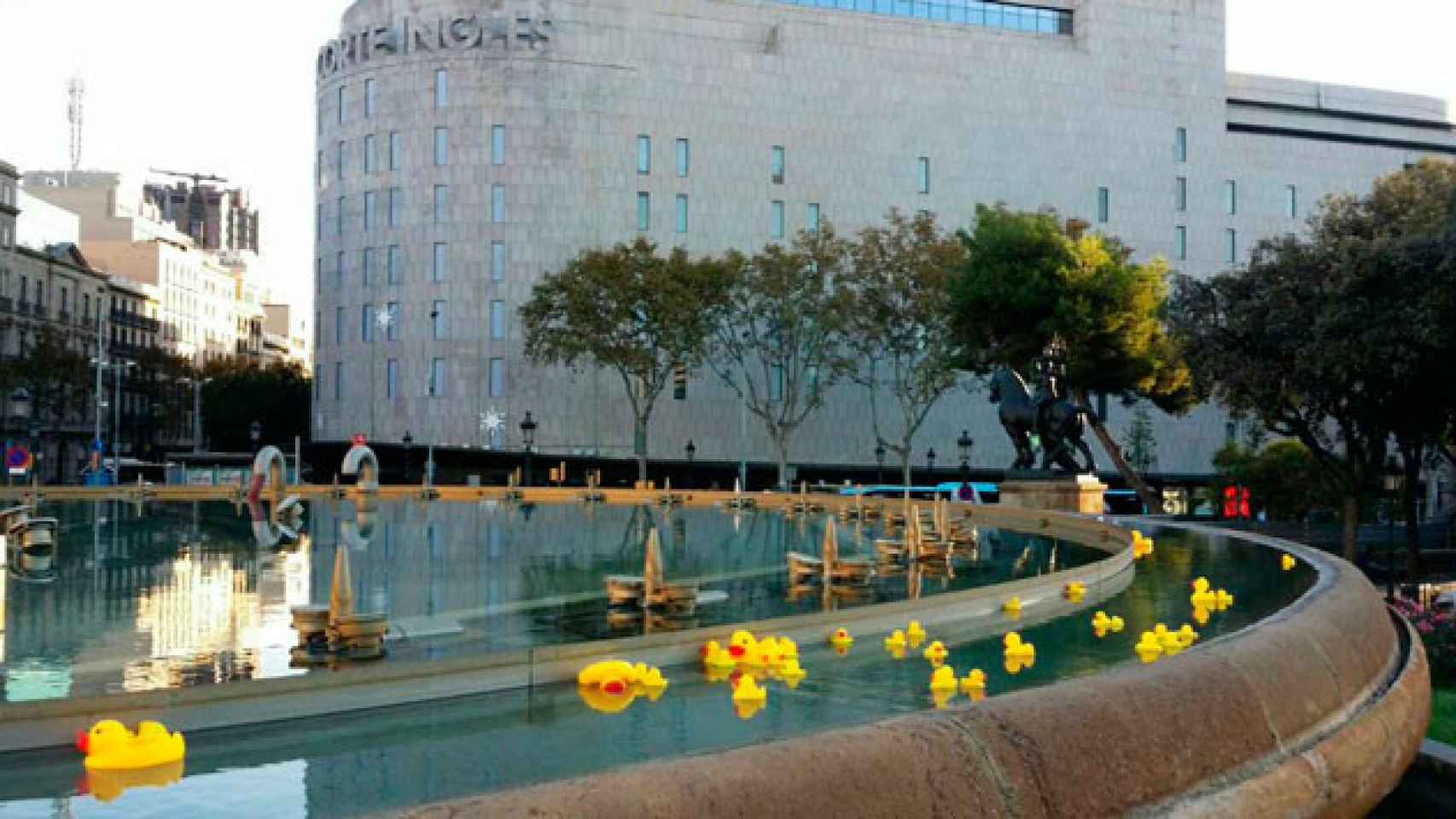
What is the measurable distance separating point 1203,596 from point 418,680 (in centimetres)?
951

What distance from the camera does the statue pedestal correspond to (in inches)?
1345

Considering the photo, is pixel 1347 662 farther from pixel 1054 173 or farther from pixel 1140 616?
pixel 1054 173

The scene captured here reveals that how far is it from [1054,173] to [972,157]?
207 inches

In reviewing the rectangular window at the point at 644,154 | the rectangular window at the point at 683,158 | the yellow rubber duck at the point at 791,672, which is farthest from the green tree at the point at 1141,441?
the yellow rubber duck at the point at 791,672

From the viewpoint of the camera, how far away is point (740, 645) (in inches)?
478

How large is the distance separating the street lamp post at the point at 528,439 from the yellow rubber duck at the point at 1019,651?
50.7m

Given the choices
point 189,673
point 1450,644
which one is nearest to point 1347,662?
point 1450,644

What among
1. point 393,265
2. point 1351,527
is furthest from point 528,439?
point 1351,527

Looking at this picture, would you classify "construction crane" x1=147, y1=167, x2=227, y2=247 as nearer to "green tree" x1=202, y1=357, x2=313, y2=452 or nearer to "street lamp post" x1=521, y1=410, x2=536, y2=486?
"green tree" x1=202, y1=357, x2=313, y2=452

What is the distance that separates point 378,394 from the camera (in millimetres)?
74250

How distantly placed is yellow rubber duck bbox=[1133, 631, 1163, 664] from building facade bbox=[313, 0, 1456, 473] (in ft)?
196

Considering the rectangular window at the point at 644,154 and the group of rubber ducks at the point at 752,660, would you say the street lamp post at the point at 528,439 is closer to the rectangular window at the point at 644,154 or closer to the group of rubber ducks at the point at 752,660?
the rectangular window at the point at 644,154

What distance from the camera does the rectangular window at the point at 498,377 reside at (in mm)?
71938

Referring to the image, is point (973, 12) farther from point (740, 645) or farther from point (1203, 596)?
point (740, 645)
